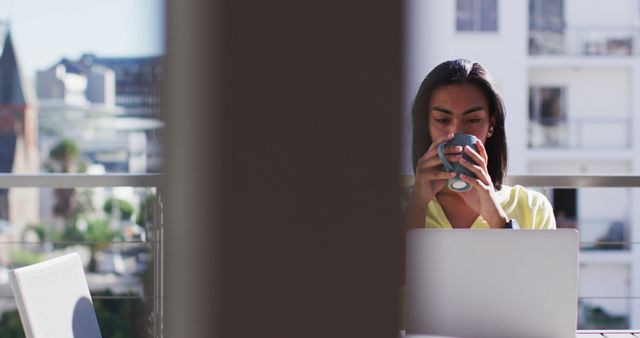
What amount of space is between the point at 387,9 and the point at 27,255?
12434mm

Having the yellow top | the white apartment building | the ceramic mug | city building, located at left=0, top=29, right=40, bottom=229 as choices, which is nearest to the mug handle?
the ceramic mug

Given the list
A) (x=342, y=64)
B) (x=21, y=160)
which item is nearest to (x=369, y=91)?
(x=342, y=64)

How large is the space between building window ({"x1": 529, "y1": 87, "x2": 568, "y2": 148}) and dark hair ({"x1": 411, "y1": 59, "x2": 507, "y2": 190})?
1481 centimetres

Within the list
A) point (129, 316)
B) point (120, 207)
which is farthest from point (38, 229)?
point (129, 316)

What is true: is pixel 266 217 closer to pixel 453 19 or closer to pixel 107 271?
pixel 107 271

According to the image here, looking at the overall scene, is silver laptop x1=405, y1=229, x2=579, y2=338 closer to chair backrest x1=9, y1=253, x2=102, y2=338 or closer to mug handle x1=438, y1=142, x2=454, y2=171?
mug handle x1=438, y1=142, x2=454, y2=171

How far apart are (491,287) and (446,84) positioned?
531 millimetres

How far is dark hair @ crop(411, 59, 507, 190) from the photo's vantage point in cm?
152

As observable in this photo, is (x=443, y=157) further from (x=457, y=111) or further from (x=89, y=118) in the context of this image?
(x=89, y=118)

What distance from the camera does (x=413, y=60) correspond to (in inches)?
26.5

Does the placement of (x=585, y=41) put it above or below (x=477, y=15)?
below

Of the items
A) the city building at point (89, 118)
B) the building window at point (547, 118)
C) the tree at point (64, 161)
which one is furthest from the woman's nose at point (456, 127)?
the building window at point (547, 118)

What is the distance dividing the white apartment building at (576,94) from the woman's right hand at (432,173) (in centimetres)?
1374

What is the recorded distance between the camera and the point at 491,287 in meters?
1.07
